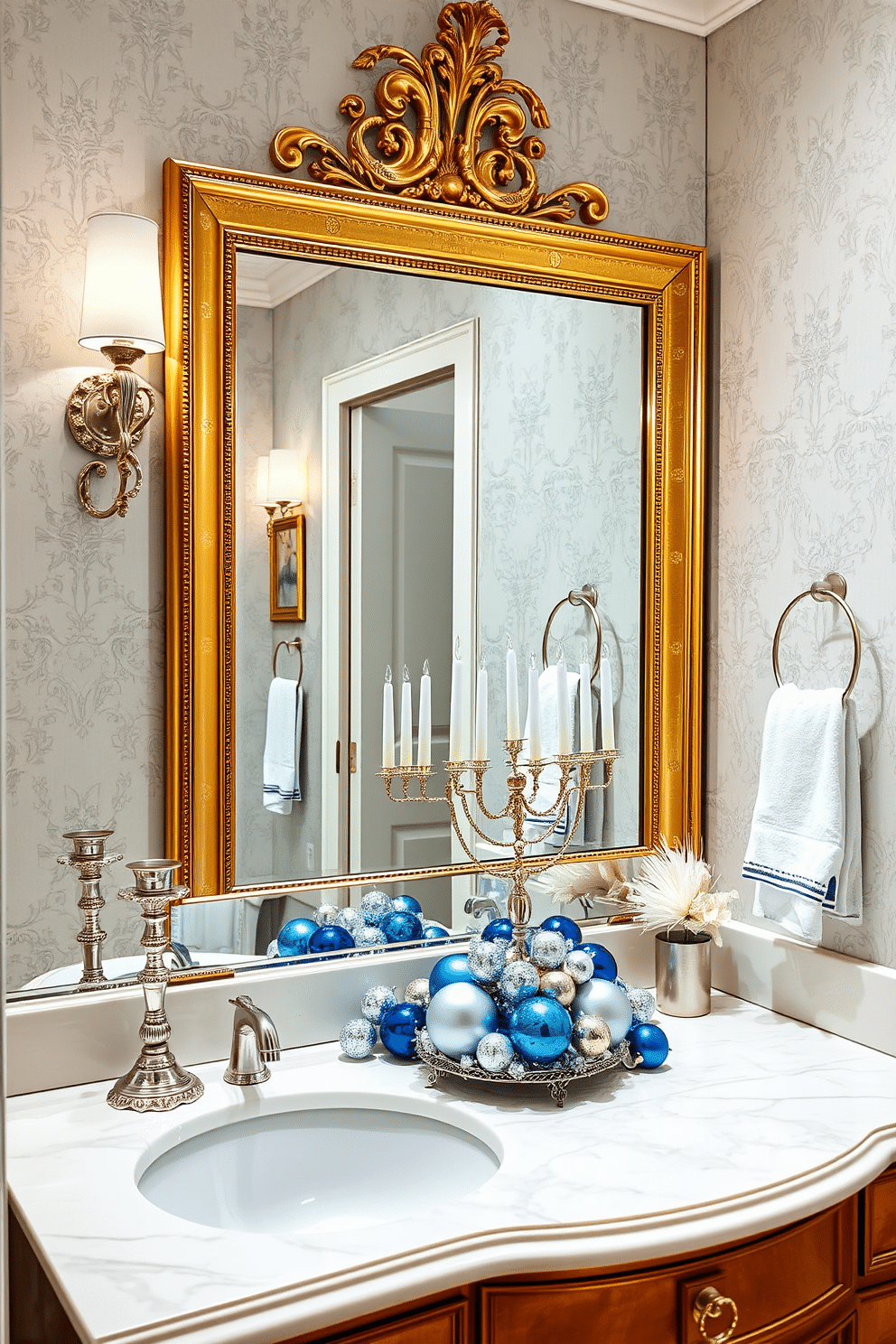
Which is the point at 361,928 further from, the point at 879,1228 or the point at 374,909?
the point at 879,1228

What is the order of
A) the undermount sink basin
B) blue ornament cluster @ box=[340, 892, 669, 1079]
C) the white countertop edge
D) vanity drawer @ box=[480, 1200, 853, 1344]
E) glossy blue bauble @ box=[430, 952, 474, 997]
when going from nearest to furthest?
the white countertop edge, vanity drawer @ box=[480, 1200, 853, 1344], the undermount sink basin, blue ornament cluster @ box=[340, 892, 669, 1079], glossy blue bauble @ box=[430, 952, 474, 997]

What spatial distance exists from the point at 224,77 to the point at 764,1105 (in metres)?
1.53

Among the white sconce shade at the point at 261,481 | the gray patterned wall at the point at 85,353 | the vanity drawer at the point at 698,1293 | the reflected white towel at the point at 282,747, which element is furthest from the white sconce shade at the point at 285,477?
the vanity drawer at the point at 698,1293

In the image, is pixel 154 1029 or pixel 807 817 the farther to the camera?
pixel 807 817

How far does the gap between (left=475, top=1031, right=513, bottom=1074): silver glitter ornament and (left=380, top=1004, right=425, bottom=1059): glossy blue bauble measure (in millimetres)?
149

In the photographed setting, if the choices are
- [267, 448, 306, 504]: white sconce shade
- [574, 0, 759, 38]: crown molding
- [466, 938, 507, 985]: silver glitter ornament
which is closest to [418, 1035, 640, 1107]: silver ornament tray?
[466, 938, 507, 985]: silver glitter ornament

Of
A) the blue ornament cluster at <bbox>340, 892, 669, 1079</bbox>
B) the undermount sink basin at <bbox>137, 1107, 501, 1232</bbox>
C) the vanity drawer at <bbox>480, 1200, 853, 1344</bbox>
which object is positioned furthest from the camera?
the blue ornament cluster at <bbox>340, 892, 669, 1079</bbox>

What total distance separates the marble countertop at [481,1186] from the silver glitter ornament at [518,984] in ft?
0.39

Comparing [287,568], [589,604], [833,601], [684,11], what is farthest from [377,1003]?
[684,11]

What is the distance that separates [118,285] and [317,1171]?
44.0 inches

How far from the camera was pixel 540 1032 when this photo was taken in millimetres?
1390

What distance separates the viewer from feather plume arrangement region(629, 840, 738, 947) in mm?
1738

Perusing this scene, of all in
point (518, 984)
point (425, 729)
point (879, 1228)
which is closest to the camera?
point (879, 1228)

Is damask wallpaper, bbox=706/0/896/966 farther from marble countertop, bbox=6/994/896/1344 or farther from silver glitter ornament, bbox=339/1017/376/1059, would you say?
silver glitter ornament, bbox=339/1017/376/1059
